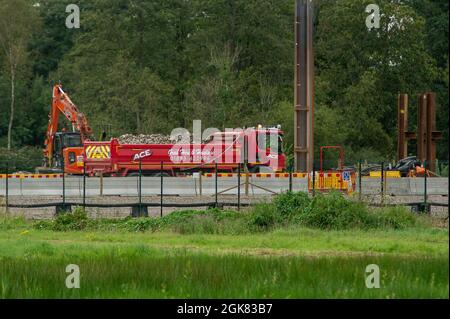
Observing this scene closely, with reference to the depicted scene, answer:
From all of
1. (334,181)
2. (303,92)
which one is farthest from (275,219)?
(303,92)

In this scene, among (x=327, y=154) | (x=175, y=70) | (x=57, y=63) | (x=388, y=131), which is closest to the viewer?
(x=327, y=154)

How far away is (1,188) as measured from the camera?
139ft

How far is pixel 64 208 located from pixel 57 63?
5609 cm

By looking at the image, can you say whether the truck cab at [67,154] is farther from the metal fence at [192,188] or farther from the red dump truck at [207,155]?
the metal fence at [192,188]

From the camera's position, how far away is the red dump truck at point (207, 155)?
167 feet

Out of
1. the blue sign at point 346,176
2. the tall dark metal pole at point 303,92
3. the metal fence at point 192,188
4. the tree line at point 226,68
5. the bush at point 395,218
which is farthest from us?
the tree line at point 226,68

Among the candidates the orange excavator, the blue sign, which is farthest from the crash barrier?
the orange excavator

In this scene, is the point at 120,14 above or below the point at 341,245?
above

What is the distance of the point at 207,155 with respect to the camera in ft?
169

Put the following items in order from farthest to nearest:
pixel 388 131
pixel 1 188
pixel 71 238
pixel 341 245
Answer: pixel 388 131
pixel 1 188
pixel 71 238
pixel 341 245

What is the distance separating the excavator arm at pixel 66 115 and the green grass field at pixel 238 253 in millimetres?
30346

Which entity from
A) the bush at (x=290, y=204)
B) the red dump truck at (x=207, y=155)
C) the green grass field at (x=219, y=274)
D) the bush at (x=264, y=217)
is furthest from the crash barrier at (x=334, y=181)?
the green grass field at (x=219, y=274)
